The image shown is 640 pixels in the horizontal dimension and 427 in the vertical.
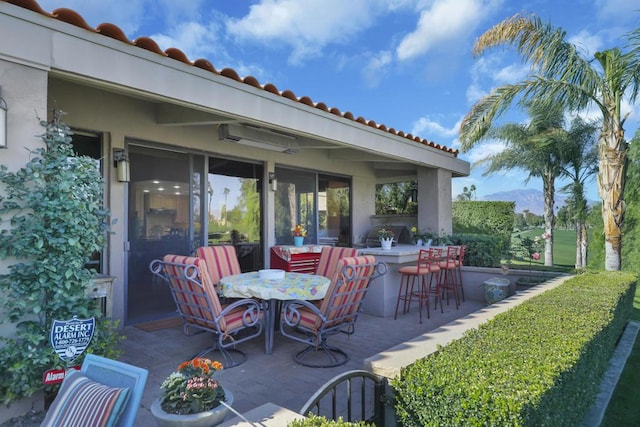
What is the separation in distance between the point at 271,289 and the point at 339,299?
0.75m

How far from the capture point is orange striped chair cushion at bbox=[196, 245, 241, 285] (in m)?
5.06

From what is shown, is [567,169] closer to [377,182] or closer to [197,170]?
[377,182]

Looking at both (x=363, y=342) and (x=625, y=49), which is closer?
(x=363, y=342)

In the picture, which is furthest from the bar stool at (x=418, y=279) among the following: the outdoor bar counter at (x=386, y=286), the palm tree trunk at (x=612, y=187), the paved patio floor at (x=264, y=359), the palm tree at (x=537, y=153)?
the palm tree at (x=537, y=153)

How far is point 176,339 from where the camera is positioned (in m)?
4.94

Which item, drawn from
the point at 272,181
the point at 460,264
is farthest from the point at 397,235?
the point at 272,181

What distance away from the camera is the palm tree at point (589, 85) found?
22.6 feet

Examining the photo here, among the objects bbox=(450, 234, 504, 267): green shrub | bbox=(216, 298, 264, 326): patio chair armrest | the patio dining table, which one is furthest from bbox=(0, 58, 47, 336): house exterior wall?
bbox=(450, 234, 504, 267): green shrub

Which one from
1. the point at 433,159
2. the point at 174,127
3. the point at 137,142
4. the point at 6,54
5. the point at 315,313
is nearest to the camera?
the point at 6,54

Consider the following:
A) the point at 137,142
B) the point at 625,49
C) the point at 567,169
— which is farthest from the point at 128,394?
the point at 567,169

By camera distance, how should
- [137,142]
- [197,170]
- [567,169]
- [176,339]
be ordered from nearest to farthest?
[176,339], [137,142], [197,170], [567,169]

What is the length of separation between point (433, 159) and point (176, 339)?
20.4 feet

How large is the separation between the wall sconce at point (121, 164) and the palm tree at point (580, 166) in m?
13.0

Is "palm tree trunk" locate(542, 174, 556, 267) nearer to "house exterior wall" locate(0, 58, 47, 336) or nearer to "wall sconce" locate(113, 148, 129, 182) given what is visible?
"wall sconce" locate(113, 148, 129, 182)
